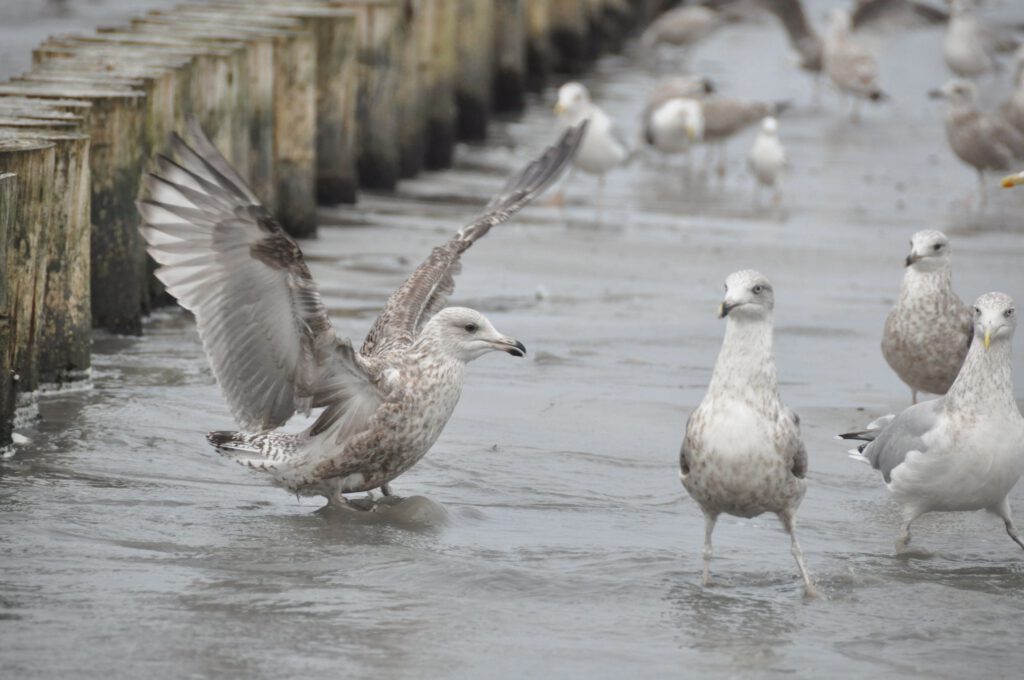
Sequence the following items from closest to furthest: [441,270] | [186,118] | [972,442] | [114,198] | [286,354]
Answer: [186,118] → [972,442] → [286,354] → [441,270] → [114,198]

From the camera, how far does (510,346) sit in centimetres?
628

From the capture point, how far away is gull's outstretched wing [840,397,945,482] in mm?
Answer: 6238

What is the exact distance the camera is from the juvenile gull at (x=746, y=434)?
5.48 m

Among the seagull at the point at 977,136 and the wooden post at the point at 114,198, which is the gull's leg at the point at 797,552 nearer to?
the wooden post at the point at 114,198

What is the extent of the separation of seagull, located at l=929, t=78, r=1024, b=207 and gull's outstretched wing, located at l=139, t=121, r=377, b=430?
9656 mm

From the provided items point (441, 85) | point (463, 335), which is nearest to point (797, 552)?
point (463, 335)

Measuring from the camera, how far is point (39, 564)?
5.37 metres

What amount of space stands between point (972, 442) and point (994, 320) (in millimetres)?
455

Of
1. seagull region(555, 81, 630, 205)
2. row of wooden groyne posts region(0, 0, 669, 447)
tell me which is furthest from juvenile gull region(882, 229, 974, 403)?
seagull region(555, 81, 630, 205)

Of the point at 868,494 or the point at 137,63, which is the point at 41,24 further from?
the point at 868,494

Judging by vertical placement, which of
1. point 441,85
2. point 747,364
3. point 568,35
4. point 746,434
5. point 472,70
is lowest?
point 746,434

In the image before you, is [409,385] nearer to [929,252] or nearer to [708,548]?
[708,548]

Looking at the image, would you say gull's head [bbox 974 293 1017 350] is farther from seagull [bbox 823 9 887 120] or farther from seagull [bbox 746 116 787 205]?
seagull [bbox 823 9 887 120]

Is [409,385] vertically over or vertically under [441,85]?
under
